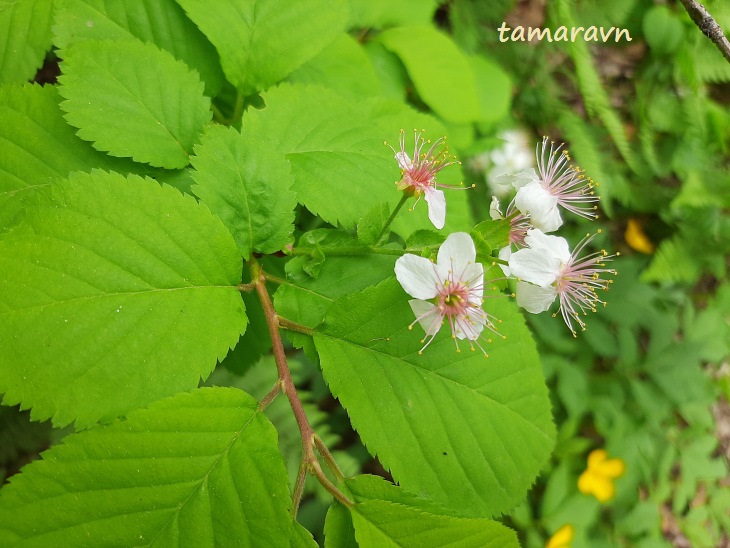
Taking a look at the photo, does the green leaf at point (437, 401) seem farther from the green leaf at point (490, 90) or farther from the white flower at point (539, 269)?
the green leaf at point (490, 90)

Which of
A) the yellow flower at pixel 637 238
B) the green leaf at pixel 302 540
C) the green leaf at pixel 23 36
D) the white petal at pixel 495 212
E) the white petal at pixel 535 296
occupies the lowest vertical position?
the yellow flower at pixel 637 238

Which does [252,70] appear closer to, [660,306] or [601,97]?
[601,97]

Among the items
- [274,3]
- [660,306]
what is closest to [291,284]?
[274,3]

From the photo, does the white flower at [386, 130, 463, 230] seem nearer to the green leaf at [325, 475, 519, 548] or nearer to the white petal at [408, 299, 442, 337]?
the white petal at [408, 299, 442, 337]

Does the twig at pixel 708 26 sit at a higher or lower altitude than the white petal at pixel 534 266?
higher

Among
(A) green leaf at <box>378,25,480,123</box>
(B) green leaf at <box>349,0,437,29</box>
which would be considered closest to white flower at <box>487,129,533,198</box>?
(A) green leaf at <box>378,25,480,123</box>

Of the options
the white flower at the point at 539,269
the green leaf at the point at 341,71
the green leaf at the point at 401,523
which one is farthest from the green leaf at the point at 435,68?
the green leaf at the point at 401,523

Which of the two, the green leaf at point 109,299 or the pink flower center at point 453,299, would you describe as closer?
the green leaf at point 109,299
